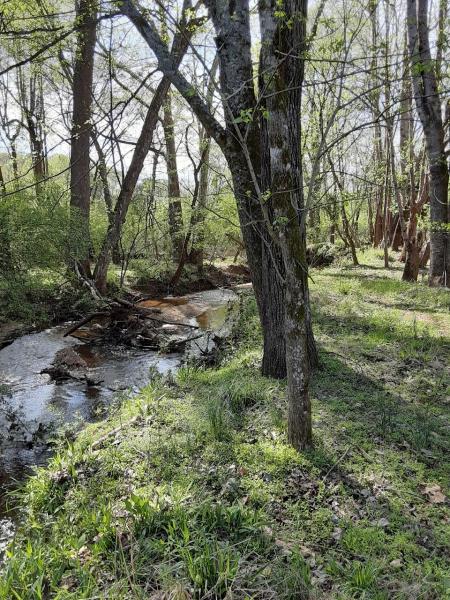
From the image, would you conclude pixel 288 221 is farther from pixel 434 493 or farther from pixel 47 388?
pixel 47 388

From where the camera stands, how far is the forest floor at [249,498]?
106 inches

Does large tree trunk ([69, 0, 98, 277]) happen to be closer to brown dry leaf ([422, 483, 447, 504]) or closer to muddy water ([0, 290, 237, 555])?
muddy water ([0, 290, 237, 555])

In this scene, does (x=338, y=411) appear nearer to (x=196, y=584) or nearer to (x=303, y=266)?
(x=303, y=266)

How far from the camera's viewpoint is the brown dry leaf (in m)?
3.33

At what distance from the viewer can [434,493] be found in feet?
11.2

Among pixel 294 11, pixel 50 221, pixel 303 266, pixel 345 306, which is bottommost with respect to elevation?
pixel 345 306

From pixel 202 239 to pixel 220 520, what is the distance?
Result: 15916 millimetres

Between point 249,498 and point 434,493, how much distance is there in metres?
1.44

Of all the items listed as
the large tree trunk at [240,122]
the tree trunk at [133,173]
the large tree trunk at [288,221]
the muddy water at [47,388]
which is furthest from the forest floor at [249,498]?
the tree trunk at [133,173]

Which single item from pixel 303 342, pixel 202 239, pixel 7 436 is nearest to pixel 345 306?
pixel 303 342

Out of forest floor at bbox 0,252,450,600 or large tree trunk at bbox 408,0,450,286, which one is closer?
forest floor at bbox 0,252,450,600

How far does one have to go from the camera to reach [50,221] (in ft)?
36.9

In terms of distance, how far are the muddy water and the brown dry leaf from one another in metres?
3.47

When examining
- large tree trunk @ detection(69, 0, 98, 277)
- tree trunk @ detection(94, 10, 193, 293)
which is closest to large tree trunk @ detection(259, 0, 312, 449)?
tree trunk @ detection(94, 10, 193, 293)
